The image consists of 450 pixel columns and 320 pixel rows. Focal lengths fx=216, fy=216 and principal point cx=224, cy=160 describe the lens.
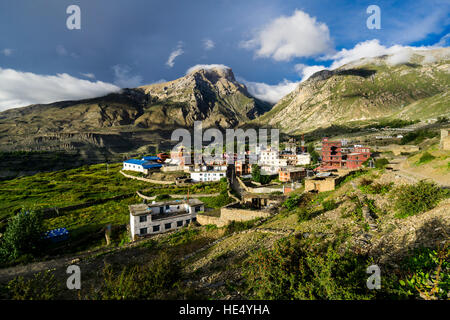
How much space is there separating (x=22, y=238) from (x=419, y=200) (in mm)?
34246

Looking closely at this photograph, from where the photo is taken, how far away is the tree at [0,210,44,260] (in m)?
22.8

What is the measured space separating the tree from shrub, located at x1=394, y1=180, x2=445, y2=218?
32922mm

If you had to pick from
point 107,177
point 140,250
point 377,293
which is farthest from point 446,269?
point 107,177

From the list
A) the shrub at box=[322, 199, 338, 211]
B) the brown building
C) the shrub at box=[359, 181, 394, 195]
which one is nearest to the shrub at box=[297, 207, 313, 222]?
the shrub at box=[322, 199, 338, 211]

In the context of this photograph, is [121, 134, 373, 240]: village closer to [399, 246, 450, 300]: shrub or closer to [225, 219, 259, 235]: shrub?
[225, 219, 259, 235]: shrub

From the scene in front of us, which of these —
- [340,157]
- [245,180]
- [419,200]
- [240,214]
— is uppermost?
[340,157]

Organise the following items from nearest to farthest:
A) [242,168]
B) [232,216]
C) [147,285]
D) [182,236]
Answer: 1. [147,285]
2. [182,236]
3. [232,216]
4. [242,168]

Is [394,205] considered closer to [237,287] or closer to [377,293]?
[377,293]

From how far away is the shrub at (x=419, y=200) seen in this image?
9.98 m

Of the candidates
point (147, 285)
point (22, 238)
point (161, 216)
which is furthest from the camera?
point (161, 216)

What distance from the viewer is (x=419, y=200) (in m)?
10.2

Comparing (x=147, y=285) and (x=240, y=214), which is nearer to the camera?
(x=147, y=285)

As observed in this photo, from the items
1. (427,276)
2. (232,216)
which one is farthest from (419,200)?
(232,216)

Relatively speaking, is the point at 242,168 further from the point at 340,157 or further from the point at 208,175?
the point at 340,157
